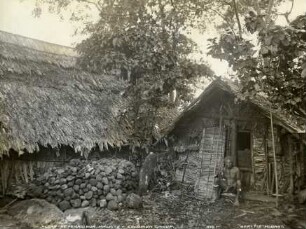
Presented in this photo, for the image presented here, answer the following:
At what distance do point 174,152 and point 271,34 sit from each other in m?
7.38

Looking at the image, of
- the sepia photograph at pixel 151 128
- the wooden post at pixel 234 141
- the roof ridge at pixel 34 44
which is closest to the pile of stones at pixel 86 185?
the sepia photograph at pixel 151 128

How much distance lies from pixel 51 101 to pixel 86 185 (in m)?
3.46

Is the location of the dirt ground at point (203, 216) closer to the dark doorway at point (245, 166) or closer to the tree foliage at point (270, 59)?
the dark doorway at point (245, 166)

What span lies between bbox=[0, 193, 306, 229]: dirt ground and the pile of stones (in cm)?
55

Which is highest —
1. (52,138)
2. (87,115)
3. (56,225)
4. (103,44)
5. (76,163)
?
(103,44)

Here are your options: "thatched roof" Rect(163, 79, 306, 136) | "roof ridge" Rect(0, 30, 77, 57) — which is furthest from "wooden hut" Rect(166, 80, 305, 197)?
"roof ridge" Rect(0, 30, 77, 57)

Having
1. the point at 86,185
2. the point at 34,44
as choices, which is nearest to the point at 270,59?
the point at 86,185

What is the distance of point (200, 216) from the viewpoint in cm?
878

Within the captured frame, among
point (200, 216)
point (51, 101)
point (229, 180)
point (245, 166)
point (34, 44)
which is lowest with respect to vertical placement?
point (200, 216)

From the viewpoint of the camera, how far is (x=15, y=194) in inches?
396

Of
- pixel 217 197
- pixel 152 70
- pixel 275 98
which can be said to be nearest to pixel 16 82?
pixel 152 70

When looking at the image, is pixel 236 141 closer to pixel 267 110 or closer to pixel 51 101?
pixel 267 110

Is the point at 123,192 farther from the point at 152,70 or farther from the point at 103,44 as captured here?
the point at 103,44

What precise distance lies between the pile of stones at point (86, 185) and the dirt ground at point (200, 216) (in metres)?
0.55
